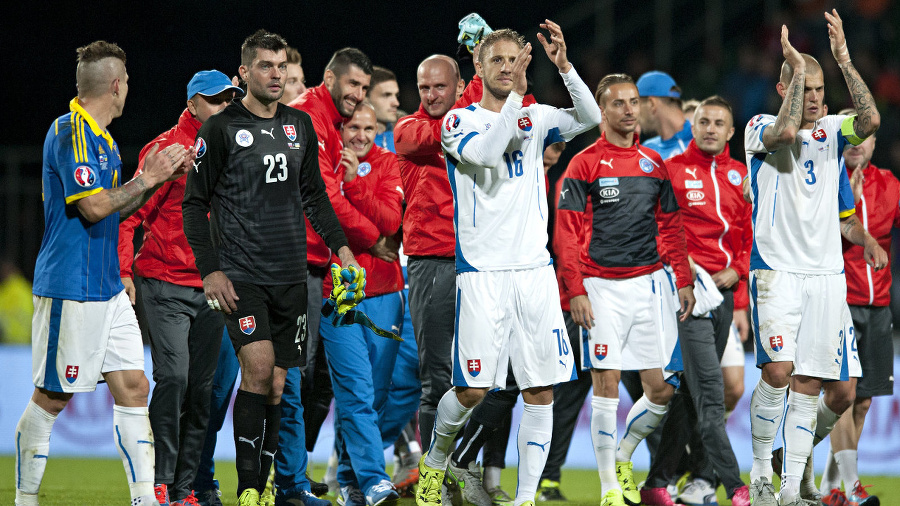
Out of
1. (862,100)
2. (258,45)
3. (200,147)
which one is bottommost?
(200,147)

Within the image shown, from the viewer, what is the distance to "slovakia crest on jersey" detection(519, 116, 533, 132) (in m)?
5.53

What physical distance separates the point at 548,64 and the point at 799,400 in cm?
917

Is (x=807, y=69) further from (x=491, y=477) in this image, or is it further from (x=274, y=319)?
(x=274, y=319)

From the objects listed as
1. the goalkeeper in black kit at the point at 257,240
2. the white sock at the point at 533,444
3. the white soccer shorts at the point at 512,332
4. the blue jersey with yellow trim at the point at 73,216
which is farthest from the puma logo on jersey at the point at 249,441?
the white sock at the point at 533,444

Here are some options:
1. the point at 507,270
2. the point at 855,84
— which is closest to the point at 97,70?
the point at 507,270

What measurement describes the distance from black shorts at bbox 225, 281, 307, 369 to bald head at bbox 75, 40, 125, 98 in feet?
4.12

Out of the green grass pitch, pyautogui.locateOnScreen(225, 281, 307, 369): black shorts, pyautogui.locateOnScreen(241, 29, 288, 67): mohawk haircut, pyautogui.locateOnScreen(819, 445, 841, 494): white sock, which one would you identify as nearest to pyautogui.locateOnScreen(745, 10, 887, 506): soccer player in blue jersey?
pyautogui.locateOnScreen(819, 445, 841, 494): white sock

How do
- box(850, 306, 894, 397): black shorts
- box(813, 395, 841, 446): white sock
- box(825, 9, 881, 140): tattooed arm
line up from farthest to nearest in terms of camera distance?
box(850, 306, 894, 397): black shorts
box(813, 395, 841, 446): white sock
box(825, 9, 881, 140): tattooed arm

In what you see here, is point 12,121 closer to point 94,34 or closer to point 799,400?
point 94,34

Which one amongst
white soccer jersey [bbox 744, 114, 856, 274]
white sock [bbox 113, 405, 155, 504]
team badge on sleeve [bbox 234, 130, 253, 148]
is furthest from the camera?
white soccer jersey [bbox 744, 114, 856, 274]

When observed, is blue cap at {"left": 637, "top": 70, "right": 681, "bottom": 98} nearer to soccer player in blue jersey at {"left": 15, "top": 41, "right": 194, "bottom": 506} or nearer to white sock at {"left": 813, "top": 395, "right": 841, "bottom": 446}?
white sock at {"left": 813, "top": 395, "right": 841, "bottom": 446}

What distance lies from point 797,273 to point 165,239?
3828 mm

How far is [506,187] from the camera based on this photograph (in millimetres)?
5539

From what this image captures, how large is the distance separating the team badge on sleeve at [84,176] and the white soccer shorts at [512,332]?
80.4 inches
